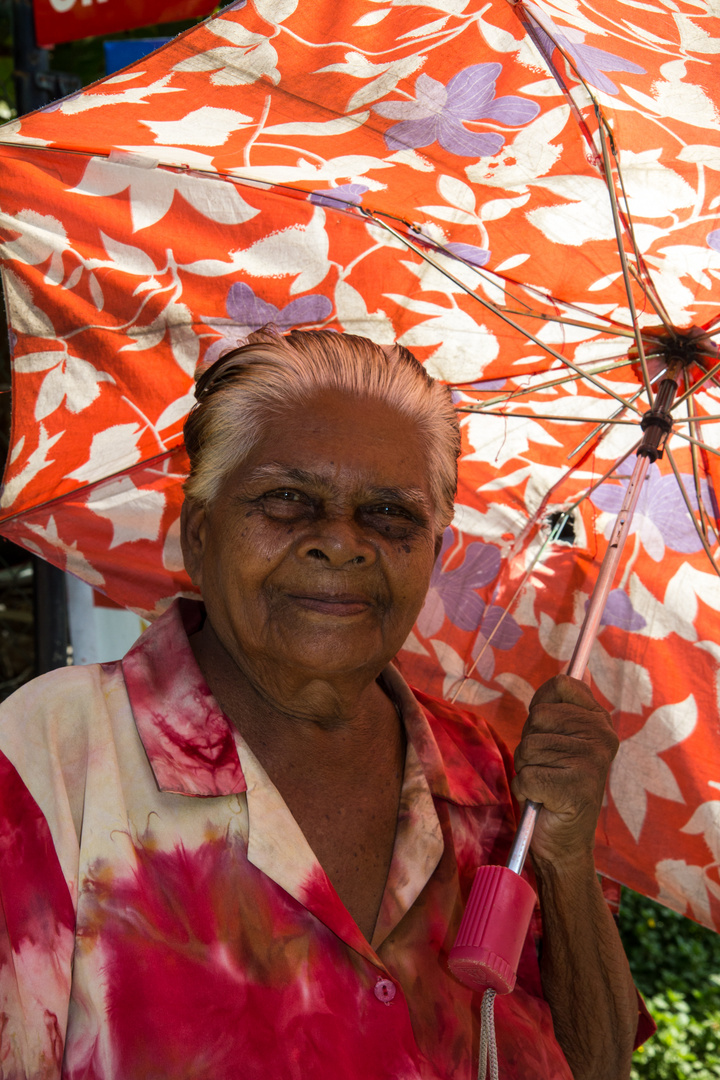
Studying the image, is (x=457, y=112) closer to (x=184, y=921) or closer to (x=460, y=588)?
(x=460, y=588)

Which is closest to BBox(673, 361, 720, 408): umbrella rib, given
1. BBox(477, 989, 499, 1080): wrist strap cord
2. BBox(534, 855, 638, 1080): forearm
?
BBox(534, 855, 638, 1080): forearm

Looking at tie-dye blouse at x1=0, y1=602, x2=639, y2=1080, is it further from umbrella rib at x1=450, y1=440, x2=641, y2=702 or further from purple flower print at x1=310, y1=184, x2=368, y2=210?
purple flower print at x1=310, y1=184, x2=368, y2=210

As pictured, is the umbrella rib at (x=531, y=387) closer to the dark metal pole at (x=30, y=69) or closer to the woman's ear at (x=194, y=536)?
the woman's ear at (x=194, y=536)

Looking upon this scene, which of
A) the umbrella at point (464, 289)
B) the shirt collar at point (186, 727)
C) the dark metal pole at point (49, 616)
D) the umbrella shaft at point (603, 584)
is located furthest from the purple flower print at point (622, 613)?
the dark metal pole at point (49, 616)

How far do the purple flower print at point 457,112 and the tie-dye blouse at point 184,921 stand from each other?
119 centimetres

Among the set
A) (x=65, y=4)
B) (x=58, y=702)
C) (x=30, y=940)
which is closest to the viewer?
(x=30, y=940)

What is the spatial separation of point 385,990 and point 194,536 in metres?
1.00

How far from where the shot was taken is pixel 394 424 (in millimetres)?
2059

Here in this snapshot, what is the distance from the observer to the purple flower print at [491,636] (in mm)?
2756

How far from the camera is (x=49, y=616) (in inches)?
161

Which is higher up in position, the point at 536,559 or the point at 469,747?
the point at 536,559

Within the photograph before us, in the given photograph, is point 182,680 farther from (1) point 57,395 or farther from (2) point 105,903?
(1) point 57,395

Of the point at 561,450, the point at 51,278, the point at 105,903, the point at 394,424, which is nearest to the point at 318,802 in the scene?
the point at 105,903

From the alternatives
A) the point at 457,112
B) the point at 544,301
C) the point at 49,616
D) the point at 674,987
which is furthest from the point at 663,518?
the point at 674,987
